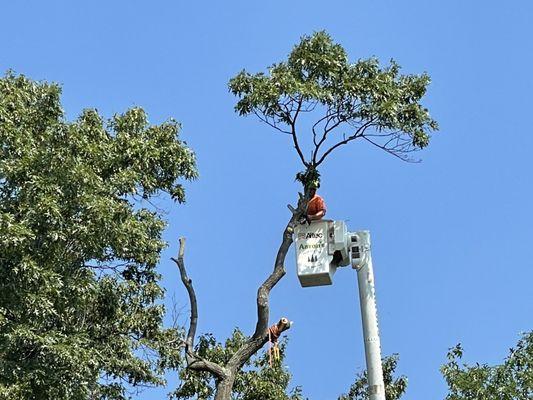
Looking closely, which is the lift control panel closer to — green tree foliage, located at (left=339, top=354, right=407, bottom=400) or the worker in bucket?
the worker in bucket

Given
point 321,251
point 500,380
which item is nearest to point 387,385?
point 500,380

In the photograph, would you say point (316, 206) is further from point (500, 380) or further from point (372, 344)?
point (500, 380)

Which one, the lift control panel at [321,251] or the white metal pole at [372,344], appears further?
the lift control panel at [321,251]

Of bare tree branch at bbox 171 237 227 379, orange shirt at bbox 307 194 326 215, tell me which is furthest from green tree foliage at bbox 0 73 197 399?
orange shirt at bbox 307 194 326 215

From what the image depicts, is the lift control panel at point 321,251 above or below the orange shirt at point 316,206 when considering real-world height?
below

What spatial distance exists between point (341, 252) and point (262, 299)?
538 centimetres

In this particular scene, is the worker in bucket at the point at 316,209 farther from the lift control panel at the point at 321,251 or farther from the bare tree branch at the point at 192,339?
the bare tree branch at the point at 192,339

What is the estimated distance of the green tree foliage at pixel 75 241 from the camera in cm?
927

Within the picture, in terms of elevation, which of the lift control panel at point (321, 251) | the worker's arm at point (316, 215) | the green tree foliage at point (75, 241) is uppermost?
the green tree foliage at point (75, 241)

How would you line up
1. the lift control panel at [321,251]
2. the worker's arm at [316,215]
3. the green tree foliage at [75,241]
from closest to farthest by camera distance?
the lift control panel at [321,251] < the worker's arm at [316,215] < the green tree foliage at [75,241]

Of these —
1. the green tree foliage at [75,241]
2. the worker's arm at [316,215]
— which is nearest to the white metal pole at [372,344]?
the worker's arm at [316,215]

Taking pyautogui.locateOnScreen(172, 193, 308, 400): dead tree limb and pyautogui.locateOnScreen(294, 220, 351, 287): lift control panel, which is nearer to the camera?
pyautogui.locateOnScreen(294, 220, 351, 287): lift control panel

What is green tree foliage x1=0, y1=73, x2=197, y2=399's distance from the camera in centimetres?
927

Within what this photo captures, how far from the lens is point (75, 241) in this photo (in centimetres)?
978
